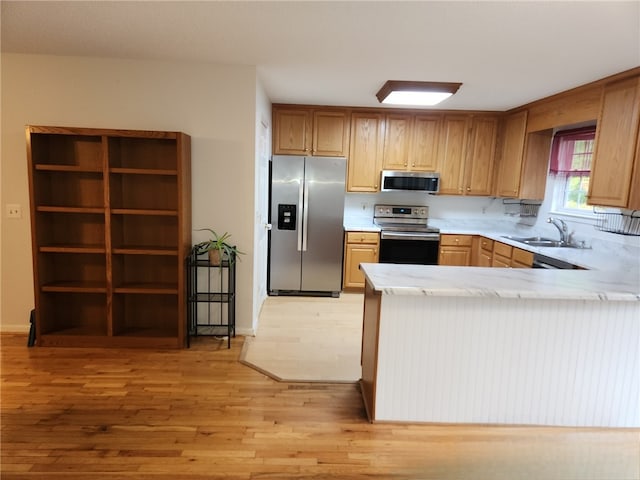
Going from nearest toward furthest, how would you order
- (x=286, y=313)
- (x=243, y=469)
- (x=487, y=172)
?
(x=243, y=469)
(x=286, y=313)
(x=487, y=172)

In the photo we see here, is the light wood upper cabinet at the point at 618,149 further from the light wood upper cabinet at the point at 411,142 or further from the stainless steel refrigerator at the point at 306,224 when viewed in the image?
the stainless steel refrigerator at the point at 306,224

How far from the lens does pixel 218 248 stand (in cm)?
317

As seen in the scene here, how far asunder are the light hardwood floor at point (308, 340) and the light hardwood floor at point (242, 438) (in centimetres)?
17

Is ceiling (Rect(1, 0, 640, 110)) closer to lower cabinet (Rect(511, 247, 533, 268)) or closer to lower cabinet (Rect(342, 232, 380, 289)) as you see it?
lower cabinet (Rect(511, 247, 533, 268))

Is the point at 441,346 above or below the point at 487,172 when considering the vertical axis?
below

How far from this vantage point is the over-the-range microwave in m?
4.80

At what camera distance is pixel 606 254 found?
3.51 metres

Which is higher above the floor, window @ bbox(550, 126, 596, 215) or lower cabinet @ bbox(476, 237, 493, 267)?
window @ bbox(550, 126, 596, 215)

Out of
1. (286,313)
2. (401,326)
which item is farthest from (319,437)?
(286,313)

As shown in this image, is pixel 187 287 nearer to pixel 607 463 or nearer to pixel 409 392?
pixel 409 392

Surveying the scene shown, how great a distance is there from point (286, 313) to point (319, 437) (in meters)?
2.05

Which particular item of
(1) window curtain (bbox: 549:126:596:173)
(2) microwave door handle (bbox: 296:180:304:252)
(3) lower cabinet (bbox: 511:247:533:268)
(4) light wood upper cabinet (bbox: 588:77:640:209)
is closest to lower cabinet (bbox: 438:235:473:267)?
(3) lower cabinet (bbox: 511:247:533:268)

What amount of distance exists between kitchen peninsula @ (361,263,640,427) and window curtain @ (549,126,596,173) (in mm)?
2326

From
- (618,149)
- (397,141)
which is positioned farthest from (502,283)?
(397,141)
